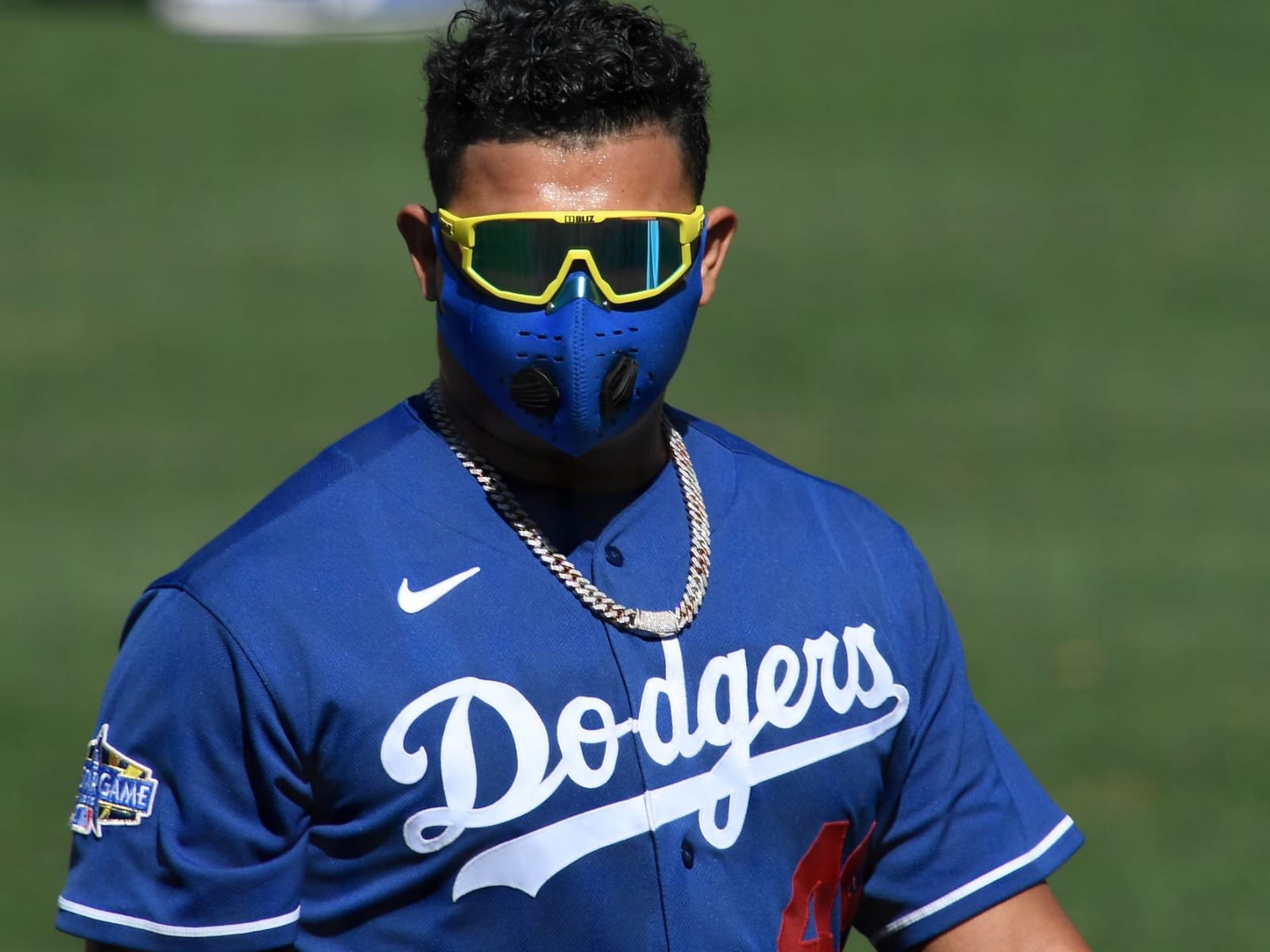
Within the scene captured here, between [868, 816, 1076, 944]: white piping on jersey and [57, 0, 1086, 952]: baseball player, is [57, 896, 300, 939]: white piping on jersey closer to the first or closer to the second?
[57, 0, 1086, 952]: baseball player

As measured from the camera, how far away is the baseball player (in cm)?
250

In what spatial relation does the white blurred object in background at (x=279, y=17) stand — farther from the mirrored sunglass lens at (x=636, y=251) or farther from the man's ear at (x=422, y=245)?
the mirrored sunglass lens at (x=636, y=251)

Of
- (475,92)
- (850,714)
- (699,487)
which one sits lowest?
(850,714)

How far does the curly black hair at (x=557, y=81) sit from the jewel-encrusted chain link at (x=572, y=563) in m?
0.35

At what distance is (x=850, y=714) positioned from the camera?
9.19 ft

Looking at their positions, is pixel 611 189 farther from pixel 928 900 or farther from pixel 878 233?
pixel 878 233

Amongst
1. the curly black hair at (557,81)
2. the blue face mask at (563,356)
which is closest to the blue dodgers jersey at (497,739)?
the blue face mask at (563,356)

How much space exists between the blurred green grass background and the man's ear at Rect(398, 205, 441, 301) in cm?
379

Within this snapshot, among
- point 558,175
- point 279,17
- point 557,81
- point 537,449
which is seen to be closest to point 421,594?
point 537,449

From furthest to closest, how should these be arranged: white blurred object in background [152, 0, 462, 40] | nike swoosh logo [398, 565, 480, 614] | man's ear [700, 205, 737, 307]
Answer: white blurred object in background [152, 0, 462, 40], man's ear [700, 205, 737, 307], nike swoosh logo [398, 565, 480, 614]

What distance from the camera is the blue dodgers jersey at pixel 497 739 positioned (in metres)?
2.49

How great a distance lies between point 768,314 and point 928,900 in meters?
10.1

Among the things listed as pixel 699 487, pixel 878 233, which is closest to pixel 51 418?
pixel 878 233

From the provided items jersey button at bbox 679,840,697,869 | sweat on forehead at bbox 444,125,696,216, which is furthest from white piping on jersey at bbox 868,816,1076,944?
sweat on forehead at bbox 444,125,696,216
